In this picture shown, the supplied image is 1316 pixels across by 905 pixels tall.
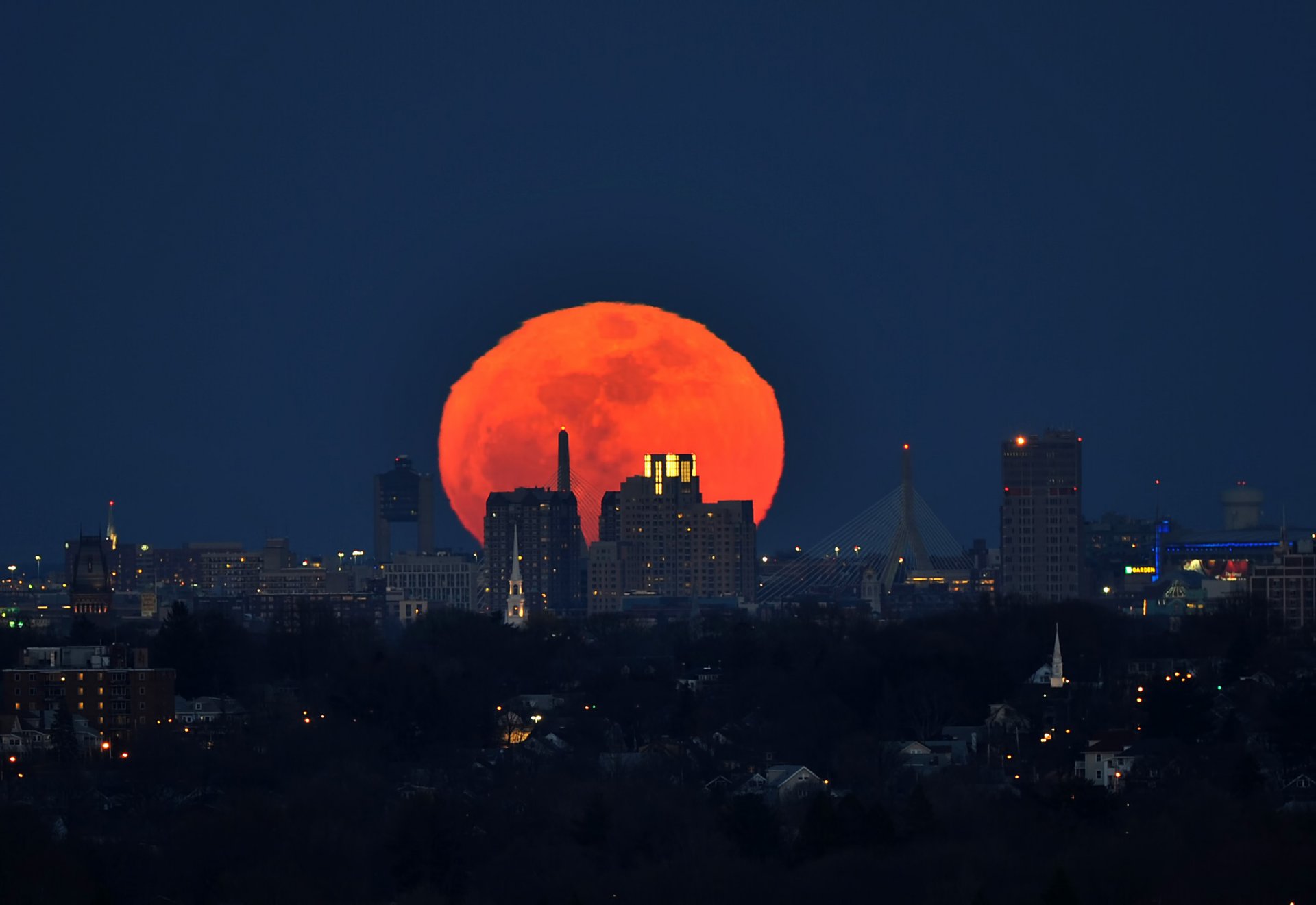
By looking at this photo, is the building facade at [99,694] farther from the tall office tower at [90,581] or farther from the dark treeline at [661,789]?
the tall office tower at [90,581]

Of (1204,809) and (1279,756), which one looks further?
(1279,756)

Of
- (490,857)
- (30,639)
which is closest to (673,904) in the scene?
(490,857)

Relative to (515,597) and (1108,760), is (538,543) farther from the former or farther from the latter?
(1108,760)

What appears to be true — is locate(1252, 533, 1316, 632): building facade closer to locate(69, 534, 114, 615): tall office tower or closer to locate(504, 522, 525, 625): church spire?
locate(504, 522, 525, 625): church spire

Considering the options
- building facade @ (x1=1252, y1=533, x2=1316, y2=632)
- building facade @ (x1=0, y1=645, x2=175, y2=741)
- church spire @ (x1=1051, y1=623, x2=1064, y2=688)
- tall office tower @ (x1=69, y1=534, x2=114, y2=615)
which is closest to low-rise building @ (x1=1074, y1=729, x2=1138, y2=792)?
church spire @ (x1=1051, y1=623, x2=1064, y2=688)

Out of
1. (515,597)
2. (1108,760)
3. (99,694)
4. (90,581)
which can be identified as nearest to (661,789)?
(1108,760)

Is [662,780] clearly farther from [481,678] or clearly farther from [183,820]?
[481,678]
